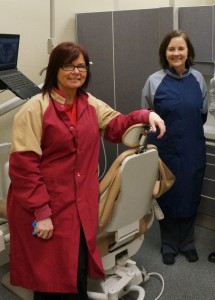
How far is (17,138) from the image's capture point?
5.20 feet

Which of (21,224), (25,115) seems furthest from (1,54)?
(21,224)

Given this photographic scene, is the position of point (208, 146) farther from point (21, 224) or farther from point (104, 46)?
point (21, 224)

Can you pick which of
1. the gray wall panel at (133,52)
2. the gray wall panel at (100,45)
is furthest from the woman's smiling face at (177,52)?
the gray wall panel at (100,45)

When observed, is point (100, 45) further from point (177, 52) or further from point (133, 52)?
point (177, 52)

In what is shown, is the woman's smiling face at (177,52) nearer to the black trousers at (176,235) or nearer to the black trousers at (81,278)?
the black trousers at (176,235)

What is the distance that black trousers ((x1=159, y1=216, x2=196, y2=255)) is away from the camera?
8.48 feet

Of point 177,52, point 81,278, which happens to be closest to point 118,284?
point 81,278

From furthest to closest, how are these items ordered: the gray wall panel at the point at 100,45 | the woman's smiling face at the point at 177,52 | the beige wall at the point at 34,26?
the gray wall panel at the point at 100,45
the beige wall at the point at 34,26
the woman's smiling face at the point at 177,52

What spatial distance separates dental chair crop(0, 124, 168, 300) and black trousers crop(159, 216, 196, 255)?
0.56 m

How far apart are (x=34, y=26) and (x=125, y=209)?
5.80 feet

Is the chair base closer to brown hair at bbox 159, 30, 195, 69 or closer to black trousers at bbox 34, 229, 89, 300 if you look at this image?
black trousers at bbox 34, 229, 89, 300

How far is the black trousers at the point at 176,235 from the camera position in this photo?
258cm

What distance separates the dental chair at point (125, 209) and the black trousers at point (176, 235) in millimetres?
558

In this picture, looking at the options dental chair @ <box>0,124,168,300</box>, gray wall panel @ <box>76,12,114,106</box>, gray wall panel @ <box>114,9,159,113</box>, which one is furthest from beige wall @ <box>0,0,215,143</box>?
dental chair @ <box>0,124,168,300</box>
